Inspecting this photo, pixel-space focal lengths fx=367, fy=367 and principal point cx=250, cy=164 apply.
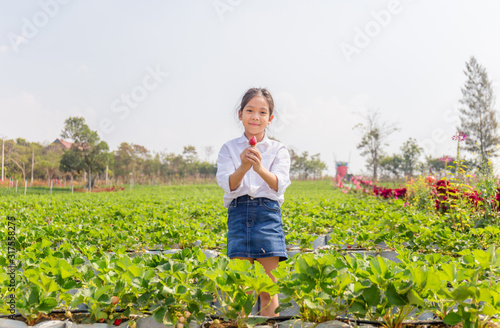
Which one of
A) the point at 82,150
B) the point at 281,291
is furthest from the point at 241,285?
the point at 82,150

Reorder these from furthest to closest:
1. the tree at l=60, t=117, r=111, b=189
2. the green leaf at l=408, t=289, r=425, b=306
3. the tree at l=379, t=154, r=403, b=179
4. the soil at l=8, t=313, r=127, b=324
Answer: the tree at l=379, t=154, r=403, b=179
the tree at l=60, t=117, r=111, b=189
the soil at l=8, t=313, r=127, b=324
the green leaf at l=408, t=289, r=425, b=306

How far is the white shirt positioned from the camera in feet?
7.50

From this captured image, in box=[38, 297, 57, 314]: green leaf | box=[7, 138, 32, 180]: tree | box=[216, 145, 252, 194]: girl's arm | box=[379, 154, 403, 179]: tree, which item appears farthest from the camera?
box=[379, 154, 403, 179]: tree

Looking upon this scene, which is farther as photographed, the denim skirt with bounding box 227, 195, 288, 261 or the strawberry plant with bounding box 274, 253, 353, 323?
the denim skirt with bounding box 227, 195, 288, 261

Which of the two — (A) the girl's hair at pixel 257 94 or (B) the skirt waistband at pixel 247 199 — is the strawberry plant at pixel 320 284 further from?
(A) the girl's hair at pixel 257 94

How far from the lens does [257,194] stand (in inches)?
90.6

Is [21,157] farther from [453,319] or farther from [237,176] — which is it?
[453,319]

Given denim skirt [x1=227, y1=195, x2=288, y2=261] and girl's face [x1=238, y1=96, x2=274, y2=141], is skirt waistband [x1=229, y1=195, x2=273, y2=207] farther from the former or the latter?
girl's face [x1=238, y1=96, x2=274, y2=141]

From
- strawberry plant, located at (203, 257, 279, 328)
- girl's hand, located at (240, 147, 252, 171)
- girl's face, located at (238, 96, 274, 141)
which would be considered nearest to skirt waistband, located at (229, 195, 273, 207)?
girl's hand, located at (240, 147, 252, 171)

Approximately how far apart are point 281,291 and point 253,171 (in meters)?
0.82

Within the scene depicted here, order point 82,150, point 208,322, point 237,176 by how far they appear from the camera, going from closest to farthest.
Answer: point 208,322 → point 237,176 → point 82,150

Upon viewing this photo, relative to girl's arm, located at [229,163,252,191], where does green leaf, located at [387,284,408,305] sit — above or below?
below

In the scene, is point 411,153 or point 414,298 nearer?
point 414,298

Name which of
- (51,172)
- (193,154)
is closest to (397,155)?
(193,154)
